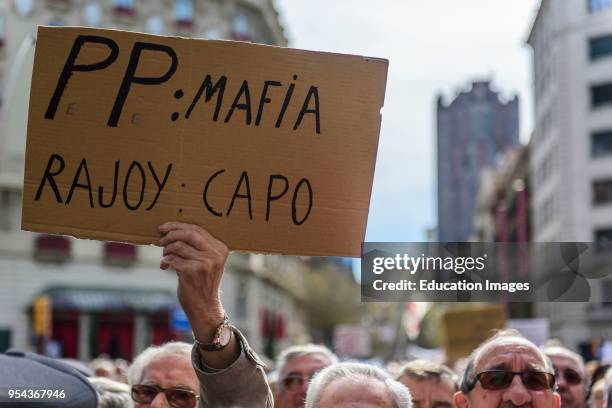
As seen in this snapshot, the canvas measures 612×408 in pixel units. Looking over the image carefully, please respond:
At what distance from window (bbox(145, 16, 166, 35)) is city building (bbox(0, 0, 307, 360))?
41 millimetres

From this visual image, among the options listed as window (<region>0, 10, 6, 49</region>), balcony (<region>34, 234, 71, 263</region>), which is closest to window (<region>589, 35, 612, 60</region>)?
balcony (<region>34, 234, 71, 263</region>)

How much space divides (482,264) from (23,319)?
38016mm

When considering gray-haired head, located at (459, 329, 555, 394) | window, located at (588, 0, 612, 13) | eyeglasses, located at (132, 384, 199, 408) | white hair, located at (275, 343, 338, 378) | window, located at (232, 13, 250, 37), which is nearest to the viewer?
gray-haired head, located at (459, 329, 555, 394)

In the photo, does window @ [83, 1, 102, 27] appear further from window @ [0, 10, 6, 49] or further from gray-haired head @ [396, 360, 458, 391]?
gray-haired head @ [396, 360, 458, 391]

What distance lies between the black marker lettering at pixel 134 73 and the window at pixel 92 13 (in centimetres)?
4086

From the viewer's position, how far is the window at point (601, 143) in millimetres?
49875

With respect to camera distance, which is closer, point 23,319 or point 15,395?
point 15,395

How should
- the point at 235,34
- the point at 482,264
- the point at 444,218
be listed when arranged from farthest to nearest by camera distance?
1. the point at 444,218
2. the point at 235,34
3. the point at 482,264

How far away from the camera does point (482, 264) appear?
13.2 ft

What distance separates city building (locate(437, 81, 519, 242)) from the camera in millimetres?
137500

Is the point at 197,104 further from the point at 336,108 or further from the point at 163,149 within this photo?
the point at 336,108

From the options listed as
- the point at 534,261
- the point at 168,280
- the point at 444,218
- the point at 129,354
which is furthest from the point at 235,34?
the point at 444,218

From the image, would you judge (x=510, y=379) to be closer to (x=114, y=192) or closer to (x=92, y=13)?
(x=114, y=192)

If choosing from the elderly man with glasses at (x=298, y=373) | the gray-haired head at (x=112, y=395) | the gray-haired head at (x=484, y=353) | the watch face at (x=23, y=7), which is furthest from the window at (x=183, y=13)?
the gray-haired head at (x=484, y=353)
